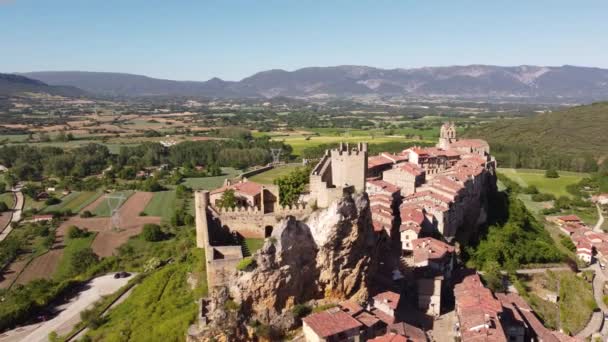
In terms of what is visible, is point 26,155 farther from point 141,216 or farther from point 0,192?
point 141,216

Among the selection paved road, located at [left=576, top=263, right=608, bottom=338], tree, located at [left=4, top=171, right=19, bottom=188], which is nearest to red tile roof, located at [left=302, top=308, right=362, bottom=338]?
paved road, located at [left=576, top=263, right=608, bottom=338]

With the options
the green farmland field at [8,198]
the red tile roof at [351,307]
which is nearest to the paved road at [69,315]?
the red tile roof at [351,307]

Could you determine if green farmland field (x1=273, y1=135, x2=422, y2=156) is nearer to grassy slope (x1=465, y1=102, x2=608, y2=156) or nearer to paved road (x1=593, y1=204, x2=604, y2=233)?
grassy slope (x1=465, y1=102, x2=608, y2=156)

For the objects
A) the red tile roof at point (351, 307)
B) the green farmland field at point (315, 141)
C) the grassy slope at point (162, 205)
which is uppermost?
the red tile roof at point (351, 307)

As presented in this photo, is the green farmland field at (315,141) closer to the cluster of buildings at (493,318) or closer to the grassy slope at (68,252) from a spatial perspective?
the grassy slope at (68,252)

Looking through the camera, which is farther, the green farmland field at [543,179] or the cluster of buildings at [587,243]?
the green farmland field at [543,179]
